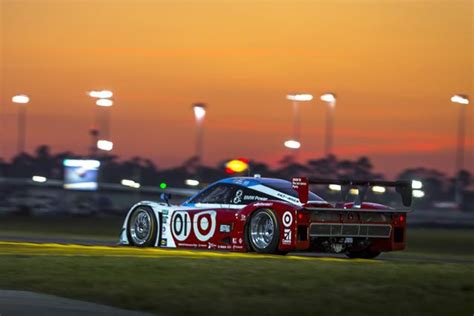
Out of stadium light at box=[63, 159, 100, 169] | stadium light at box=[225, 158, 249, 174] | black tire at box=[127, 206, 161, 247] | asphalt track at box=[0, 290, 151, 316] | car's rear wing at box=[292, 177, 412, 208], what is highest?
stadium light at box=[63, 159, 100, 169]

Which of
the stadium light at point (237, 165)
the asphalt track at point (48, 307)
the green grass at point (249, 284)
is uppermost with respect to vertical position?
the stadium light at point (237, 165)

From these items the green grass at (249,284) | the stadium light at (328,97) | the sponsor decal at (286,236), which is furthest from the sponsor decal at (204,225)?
the stadium light at (328,97)

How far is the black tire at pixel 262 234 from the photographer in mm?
15141

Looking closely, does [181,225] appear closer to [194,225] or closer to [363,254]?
[194,225]

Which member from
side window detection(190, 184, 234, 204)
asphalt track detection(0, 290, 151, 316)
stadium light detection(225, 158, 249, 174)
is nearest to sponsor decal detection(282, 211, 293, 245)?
side window detection(190, 184, 234, 204)

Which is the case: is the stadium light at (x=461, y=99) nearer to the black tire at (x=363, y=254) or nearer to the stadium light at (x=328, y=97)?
the stadium light at (x=328, y=97)

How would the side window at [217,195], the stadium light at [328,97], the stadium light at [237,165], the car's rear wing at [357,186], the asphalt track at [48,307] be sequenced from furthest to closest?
the stadium light at [328,97], the stadium light at [237,165], the side window at [217,195], the car's rear wing at [357,186], the asphalt track at [48,307]

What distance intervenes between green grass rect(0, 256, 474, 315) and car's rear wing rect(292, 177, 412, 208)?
6.44 ft

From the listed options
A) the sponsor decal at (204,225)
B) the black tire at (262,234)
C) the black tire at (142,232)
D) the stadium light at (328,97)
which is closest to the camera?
the black tire at (262,234)

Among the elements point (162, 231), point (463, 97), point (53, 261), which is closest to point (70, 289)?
point (53, 261)

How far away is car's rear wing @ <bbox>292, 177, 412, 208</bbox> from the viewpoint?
589 inches

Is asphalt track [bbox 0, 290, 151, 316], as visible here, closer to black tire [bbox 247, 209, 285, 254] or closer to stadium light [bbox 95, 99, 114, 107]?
black tire [bbox 247, 209, 285, 254]

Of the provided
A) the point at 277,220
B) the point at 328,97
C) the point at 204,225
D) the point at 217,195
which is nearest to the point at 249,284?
the point at 277,220

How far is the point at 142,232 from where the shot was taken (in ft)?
57.7
